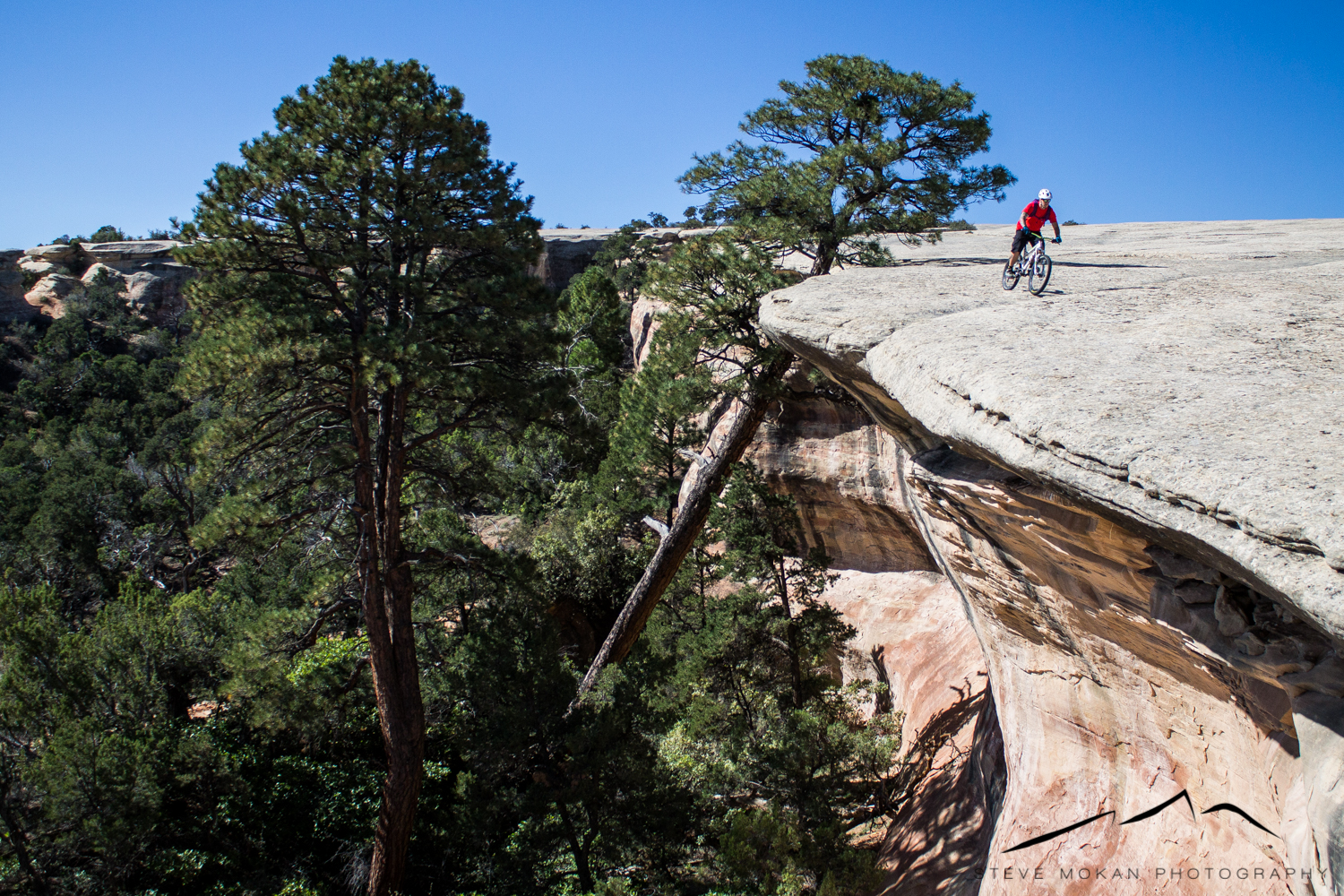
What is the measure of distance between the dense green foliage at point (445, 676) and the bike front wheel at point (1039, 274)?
4.00m

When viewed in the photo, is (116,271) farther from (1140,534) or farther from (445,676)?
(1140,534)

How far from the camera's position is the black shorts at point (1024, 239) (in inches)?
274

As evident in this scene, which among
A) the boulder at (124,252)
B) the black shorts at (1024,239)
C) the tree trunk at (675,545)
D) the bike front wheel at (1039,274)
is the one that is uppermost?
the boulder at (124,252)

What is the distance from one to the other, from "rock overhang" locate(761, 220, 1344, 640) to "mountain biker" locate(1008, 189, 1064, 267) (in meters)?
0.51

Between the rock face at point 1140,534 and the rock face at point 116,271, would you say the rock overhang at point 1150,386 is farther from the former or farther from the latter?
the rock face at point 116,271

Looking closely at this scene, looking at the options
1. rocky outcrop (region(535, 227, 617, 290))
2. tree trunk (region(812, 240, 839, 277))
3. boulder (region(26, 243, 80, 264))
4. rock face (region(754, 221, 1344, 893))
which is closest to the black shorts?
rock face (region(754, 221, 1344, 893))

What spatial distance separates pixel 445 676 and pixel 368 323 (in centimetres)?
497

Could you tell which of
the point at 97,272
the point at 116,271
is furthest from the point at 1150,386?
the point at 116,271

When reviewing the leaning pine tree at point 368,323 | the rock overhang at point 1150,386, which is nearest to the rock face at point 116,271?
the leaning pine tree at point 368,323

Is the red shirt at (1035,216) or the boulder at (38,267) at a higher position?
the red shirt at (1035,216)

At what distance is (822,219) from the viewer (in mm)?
10672

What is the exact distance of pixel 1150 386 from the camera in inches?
159

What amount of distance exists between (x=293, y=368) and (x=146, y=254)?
182 feet

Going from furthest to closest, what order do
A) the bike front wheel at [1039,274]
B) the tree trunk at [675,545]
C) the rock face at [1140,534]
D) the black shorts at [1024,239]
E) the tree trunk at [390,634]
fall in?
the tree trunk at [675,545] < the tree trunk at [390,634] < the black shorts at [1024,239] < the bike front wheel at [1039,274] < the rock face at [1140,534]
